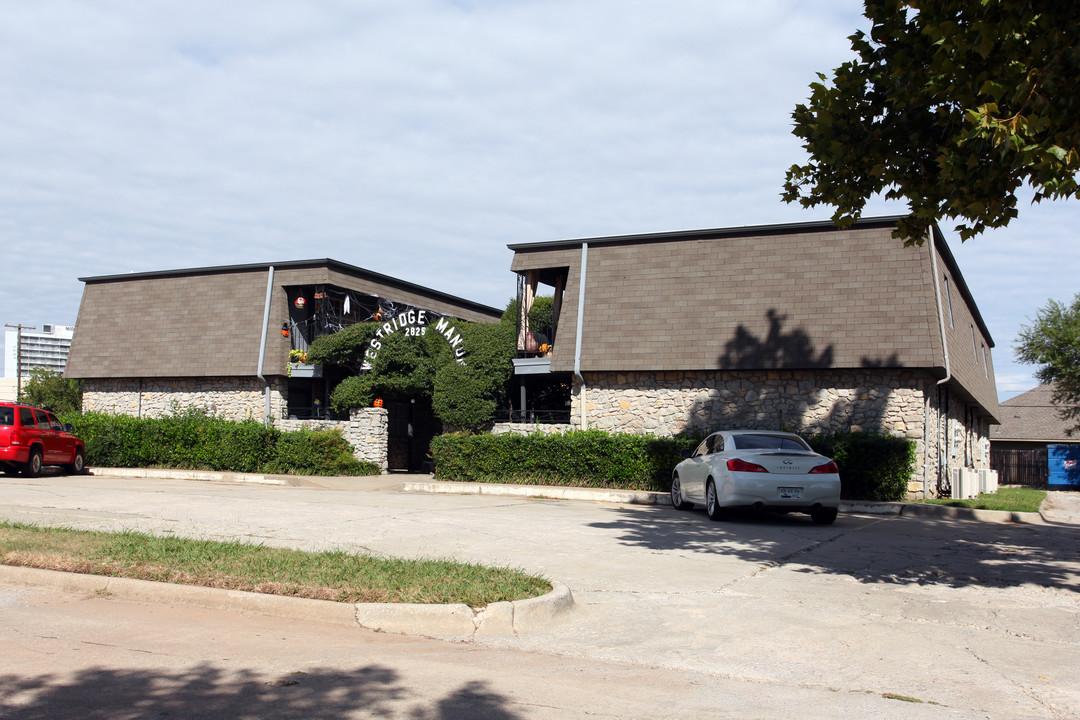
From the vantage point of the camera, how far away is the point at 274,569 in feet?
25.1

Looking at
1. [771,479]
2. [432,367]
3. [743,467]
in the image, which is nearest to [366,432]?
[432,367]

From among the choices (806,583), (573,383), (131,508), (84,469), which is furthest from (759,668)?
(84,469)

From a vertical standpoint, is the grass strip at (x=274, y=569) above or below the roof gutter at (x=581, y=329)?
below

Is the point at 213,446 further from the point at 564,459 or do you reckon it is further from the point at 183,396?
the point at 564,459

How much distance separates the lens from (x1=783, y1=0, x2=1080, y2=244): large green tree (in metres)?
7.40

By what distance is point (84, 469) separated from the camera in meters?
24.1

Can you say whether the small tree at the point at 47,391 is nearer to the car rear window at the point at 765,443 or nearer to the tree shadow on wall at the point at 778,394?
the tree shadow on wall at the point at 778,394

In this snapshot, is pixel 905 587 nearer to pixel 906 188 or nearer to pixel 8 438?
pixel 906 188

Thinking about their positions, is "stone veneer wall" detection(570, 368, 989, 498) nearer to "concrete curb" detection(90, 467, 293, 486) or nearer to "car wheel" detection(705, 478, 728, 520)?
"car wheel" detection(705, 478, 728, 520)

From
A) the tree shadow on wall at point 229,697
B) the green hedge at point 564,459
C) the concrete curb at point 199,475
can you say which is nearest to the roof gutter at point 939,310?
the green hedge at point 564,459

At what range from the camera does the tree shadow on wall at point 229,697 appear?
4414mm

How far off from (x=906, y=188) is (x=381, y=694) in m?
7.82

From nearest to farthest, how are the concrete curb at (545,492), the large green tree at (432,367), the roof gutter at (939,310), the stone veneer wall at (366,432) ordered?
the concrete curb at (545,492) < the roof gutter at (939,310) < the large green tree at (432,367) < the stone veneer wall at (366,432)

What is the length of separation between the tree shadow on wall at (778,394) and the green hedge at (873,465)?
2.17 metres
